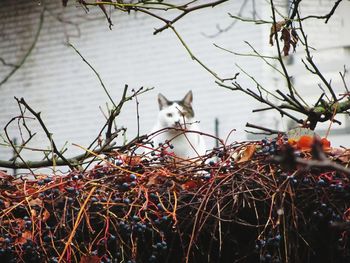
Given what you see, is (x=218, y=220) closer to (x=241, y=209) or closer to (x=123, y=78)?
(x=241, y=209)

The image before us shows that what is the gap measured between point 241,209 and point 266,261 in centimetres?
10

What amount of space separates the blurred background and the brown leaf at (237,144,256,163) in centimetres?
358

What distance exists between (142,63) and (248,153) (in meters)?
5.31

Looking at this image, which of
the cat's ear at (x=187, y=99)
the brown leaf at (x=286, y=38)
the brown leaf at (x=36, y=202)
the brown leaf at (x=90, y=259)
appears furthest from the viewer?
the cat's ear at (x=187, y=99)

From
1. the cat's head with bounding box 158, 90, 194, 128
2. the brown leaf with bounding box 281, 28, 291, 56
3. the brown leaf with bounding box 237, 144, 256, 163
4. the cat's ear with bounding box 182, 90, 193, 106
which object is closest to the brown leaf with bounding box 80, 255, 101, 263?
the brown leaf with bounding box 237, 144, 256, 163

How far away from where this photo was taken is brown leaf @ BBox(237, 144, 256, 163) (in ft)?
3.86

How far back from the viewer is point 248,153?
119 centimetres

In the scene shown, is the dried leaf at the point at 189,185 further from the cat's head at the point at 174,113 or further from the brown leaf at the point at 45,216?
the cat's head at the point at 174,113

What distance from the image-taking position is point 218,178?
1.14 meters

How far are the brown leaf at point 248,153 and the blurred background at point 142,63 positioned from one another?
3.58m

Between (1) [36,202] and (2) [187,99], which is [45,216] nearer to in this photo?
(1) [36,202]

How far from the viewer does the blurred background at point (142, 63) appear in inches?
205

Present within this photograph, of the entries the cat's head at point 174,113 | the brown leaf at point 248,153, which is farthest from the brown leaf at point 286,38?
the cat's head at point 174,113

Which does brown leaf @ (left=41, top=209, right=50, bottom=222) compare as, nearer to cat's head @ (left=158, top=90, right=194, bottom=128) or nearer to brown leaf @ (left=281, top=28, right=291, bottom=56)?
brown leaf @ (left=281, top=28, right=291, bottom=56)
